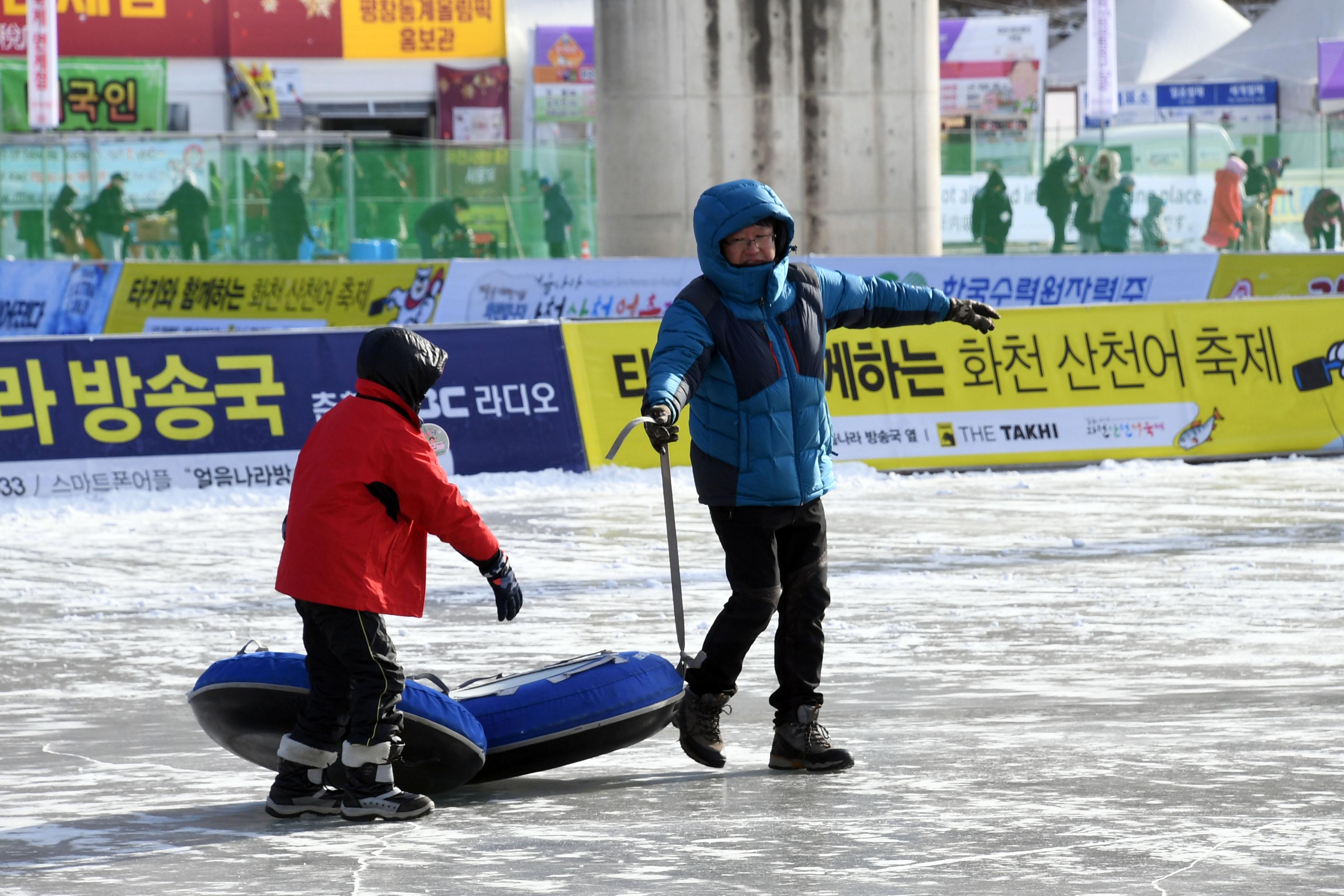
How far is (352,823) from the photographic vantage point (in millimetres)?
5066

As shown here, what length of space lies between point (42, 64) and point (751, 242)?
31.2 m

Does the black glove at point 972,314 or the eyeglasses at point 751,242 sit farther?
the black glove at point 972,314

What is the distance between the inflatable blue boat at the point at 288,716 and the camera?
5.14 m

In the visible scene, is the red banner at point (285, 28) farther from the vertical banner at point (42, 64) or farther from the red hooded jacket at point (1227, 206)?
the red hooded jacket at point (1227, 206)

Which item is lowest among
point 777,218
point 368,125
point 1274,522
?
point 1274,522

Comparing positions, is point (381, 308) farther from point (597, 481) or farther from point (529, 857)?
point (529, 857)

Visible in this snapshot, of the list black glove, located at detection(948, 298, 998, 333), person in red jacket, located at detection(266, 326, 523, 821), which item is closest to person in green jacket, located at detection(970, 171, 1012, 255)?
black glove, located at detection(948, 298, 998, 333)

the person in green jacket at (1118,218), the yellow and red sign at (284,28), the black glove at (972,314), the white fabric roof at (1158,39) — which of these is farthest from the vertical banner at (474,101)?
the black glove at (972,314)

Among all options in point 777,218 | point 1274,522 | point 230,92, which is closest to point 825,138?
point 1274,522

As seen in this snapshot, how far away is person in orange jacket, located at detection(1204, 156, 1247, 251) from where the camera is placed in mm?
27016

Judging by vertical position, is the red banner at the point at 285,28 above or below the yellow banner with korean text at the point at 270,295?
above

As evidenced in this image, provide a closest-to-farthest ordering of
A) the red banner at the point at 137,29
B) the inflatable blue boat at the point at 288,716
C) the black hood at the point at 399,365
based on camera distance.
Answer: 1. the black hood at the point at 399,365
2. the inflatable blue boat at the point at 288,716
3. the red banner at the point at 137,29

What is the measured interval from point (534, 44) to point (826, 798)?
35.6m

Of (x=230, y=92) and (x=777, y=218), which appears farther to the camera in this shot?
(x=230, y=92)
